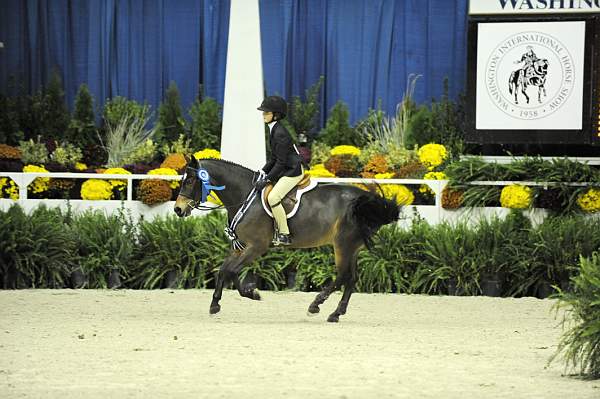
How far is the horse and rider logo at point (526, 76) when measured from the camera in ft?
52.9

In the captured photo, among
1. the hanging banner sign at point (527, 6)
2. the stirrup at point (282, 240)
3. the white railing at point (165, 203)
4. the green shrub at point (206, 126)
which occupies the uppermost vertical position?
the hanging banner sign at point (527, 6)

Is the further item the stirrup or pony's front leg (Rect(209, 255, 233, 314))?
the stirrup

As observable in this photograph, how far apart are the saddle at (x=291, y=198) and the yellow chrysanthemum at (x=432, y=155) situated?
4470 millimetres

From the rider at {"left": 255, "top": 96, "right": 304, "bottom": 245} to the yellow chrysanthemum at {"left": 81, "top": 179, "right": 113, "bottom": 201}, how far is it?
4515mm

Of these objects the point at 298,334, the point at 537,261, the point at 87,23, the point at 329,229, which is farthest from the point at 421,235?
the point at 87,23

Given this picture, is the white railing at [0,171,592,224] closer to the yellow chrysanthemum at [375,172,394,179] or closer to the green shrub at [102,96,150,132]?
the yellow chrysanthemum at [375,172,394,179]

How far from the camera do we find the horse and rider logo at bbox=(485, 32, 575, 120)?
1612 cm

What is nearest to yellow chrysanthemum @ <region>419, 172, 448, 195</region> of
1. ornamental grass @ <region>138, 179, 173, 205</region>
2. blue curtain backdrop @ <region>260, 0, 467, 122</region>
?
ornamental grass @ <region>138, 179, 173, 205</region>

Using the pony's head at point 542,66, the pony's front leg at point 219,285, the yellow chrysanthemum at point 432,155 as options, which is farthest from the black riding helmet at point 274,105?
the pony's head at point 542,66

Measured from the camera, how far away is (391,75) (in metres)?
19.3

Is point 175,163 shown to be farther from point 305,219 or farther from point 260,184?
point 305,219

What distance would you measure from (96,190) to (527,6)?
22.0 feet

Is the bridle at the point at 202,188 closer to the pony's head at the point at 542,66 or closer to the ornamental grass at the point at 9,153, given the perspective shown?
the ornamental grass at the point at 9,153

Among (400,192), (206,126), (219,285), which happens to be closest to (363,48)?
(206,126)
